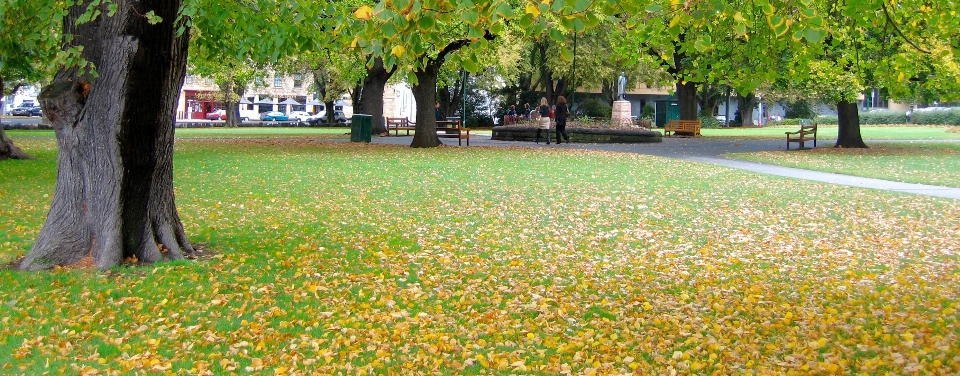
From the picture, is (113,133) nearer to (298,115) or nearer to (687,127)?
(687,127)

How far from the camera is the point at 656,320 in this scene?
6.62m

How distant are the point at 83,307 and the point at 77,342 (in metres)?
0.95

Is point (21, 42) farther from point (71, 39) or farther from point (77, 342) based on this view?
point (77, 342)

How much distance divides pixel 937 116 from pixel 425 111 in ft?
180

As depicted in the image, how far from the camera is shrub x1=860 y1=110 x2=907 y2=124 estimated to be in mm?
71625

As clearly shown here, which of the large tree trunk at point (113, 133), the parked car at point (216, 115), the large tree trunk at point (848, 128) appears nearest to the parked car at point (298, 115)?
the parked car at point (216, 115)

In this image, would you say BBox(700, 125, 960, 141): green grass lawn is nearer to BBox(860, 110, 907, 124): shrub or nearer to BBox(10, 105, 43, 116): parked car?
BBox(860, 110, 907, 124): shrub

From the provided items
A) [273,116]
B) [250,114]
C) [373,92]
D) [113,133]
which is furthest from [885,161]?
[250,114]

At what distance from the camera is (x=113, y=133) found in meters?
7.74

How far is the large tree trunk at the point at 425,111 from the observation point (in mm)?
26516

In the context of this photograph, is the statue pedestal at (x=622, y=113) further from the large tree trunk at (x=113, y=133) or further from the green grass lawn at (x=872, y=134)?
the large tree trunk at (x=113, y=133)

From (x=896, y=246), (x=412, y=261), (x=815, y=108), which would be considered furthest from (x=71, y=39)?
(x=815, y=108)

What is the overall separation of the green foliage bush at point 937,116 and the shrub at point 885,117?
89 centimetres

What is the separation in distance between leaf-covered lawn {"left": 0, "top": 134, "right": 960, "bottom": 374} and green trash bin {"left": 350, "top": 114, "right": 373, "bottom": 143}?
55.4 ft
